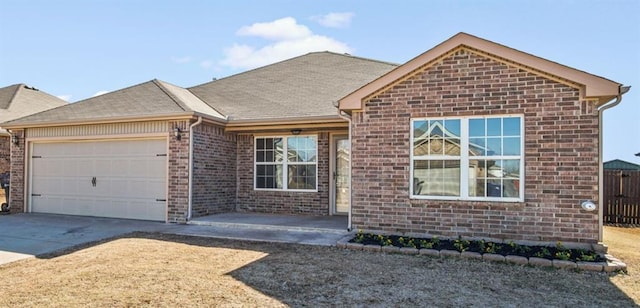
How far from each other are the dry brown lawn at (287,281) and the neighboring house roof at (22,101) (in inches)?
503

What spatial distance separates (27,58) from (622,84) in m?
16.2

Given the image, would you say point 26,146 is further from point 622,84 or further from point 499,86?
point 622,84

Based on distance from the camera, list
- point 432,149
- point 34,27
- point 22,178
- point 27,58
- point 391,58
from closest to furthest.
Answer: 1. point 432,149
2. point 34,27
3. point 22,178
4. point 27,58
5. point 391,58

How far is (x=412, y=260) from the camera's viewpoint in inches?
243

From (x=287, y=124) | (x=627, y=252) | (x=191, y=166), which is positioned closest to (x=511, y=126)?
(x=627, y=252)

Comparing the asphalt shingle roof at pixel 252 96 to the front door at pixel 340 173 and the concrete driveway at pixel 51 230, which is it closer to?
the front door at pixel 340 173

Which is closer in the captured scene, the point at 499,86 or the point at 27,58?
the point at 499,86

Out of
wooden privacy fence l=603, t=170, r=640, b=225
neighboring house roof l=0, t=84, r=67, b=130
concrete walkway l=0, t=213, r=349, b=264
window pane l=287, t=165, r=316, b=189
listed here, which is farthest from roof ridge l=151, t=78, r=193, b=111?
wooden privacy fence l=603, t=170, r=640, b=225

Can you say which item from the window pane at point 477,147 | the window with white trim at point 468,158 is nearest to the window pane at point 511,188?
the window with white trim at point 468,158

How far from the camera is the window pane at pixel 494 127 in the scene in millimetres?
7137

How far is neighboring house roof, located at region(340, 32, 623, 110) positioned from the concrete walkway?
2677mm

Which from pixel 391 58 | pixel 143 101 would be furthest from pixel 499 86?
pixel 143 101

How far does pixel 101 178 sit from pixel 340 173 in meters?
6.41

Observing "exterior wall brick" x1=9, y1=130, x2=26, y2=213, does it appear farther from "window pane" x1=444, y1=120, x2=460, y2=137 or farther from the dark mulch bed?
"window pane" x1=444, y1=120, x2=460, y2=137
